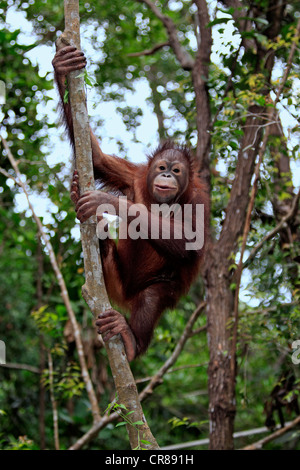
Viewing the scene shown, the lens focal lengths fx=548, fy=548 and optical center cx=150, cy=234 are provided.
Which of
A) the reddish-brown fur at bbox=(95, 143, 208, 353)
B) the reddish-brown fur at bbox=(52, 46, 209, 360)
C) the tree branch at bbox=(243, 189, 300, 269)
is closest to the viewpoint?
the reddish-brown fur at bbox=(52, 46, 209, 360)

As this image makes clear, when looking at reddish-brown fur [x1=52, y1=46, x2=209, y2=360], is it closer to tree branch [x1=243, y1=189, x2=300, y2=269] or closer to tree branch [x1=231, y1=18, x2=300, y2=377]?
A: tree branch [x1=231, y1=18, x2=300, y2=377]

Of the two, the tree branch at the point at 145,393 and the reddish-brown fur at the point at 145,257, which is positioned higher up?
the reddish-brown fur at the point at 145,257

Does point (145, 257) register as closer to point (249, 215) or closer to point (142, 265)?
point (142, 265)

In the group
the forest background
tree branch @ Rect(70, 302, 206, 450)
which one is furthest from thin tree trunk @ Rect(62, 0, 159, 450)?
tree branch @ Rect(70, 302, 206, 450)

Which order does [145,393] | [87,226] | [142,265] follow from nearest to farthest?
[87,226]
[142,265]
[145,393]

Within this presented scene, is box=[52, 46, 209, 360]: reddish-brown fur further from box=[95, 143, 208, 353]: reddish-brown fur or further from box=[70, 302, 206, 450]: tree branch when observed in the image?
box=[70, 302, 206, 450]: tree branch

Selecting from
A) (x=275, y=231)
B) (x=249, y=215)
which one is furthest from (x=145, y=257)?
(x=275, y=231)

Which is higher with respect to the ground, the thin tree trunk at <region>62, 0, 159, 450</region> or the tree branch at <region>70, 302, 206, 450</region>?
the thin tree trunk at <region>62, 0, 159, 450</region>

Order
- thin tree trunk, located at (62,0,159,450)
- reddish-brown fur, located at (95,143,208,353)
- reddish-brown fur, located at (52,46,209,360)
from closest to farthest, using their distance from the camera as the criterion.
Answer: thin tree trunk, located at (62,0,159,450) → reddish-brown fur, located at (52,46,209,360) → reddish-brown fur, located at (95,143,208,353)

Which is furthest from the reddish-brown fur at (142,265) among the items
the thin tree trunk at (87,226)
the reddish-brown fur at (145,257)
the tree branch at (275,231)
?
the thin tree trunk at (87,226)

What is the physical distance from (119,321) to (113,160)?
1.51 m

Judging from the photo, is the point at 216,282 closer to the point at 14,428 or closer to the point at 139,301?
the point at 139,301

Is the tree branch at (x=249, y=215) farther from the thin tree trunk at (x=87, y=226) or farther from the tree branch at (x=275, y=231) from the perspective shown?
the thin tree trunk at (x=87, y=226)

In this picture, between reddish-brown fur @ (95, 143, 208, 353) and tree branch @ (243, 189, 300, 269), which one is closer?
reddish-brown fur @ (95, 143, 208, 353)
